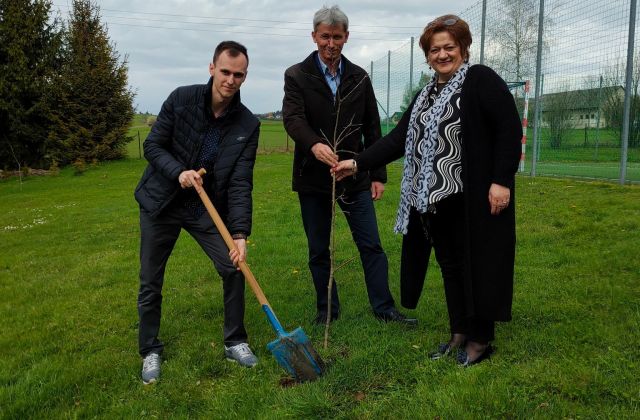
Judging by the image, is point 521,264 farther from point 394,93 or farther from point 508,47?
point 394,93

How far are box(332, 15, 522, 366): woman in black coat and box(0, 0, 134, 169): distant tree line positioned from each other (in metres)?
21.0

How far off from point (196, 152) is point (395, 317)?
73.0 inches

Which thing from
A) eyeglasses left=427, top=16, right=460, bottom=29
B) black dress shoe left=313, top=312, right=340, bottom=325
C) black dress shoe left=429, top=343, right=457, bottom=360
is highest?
eyeglasses left=427, top=16, right=460, bottom=29

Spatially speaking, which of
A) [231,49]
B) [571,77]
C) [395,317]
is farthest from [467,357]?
[571,77]

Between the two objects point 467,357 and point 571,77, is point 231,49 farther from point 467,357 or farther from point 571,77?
point 571,77

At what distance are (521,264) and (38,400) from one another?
4.28 m

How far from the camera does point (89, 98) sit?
23.0 m

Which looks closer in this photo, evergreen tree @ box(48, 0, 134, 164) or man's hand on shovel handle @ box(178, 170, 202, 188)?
man's hand on shovel handle @ box(178, 170, 202, 188)

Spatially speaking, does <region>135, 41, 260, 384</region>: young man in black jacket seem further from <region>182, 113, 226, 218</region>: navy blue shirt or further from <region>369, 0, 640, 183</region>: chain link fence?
<region>369, 0, 640, 183</region>: chain link fence

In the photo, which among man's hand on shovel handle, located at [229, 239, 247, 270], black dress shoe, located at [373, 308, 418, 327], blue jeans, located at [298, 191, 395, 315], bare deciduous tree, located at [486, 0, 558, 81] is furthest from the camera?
bare deciduous tree, located at [486, 0, 558, 81]

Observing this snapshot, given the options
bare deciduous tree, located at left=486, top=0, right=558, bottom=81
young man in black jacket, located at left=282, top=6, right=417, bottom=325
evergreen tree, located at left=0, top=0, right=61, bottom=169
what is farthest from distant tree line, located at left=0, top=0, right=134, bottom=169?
young man in black jacket, located at left=282, top=6, right=417, bottom=325

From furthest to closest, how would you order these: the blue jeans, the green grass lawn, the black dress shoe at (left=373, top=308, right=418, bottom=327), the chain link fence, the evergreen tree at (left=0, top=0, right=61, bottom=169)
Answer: the evergreen tree at (left=0, top=0, right=61, bottom=169), the chain link fence, the blue jeans, the black dress shoe at (left=373, top=308, right=418, bottom=327), the green grass lawn

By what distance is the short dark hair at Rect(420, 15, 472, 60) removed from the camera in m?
3.05

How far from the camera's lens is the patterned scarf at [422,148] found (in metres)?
3.11
